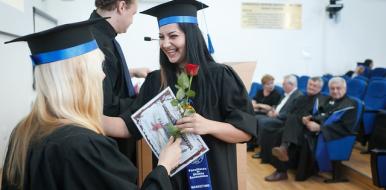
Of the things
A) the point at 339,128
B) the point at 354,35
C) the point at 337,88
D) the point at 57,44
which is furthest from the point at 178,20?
the point at 354,35

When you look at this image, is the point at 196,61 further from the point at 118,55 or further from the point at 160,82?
the point at 118,55

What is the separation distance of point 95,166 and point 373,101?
582cm

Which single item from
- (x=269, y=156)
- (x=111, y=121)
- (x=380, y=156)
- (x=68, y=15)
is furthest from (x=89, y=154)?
(x=68, y=15)

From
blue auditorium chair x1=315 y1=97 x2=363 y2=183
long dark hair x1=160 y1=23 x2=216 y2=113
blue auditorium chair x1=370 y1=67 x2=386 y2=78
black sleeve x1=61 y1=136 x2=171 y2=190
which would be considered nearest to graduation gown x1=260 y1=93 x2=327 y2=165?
blue auditorium chair x1=315 y1=97 x2=363 y2=183

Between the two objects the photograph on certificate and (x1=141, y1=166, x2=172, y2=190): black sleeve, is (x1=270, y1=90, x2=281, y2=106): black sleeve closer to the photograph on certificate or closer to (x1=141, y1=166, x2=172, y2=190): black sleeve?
the photograph on certificate

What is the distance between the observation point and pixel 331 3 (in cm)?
854

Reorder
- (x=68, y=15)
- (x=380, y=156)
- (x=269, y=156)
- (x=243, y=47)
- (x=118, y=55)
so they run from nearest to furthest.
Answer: (x=118, y=55), (x=380, y=156), (x=269, y=156), (x=68, y=15), (x=243, y=47)

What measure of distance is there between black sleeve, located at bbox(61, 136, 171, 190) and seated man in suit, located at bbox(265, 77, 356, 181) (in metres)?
3.93

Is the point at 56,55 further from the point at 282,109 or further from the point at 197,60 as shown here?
the point at 282,109

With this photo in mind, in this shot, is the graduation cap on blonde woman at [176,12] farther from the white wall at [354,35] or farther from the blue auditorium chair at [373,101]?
the white wall at [354,35]

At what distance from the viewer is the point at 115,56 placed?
1834 mm

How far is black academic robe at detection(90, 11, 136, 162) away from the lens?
1.66 m

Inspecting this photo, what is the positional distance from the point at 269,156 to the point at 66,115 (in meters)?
4.82

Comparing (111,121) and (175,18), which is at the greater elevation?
(175,18)
